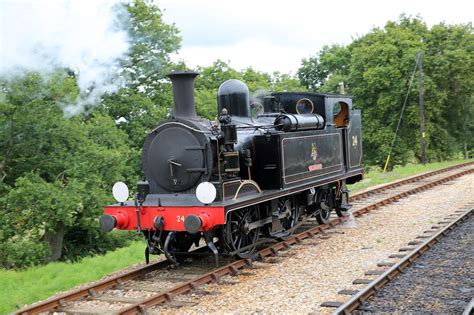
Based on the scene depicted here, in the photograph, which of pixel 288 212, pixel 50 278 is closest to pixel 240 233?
pixel 288 212

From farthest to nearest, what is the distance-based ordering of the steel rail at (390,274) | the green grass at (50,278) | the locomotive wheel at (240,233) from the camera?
the locomotive wheel at (240,233) → the green grass at (50,278) → the steel rail at (390,274)

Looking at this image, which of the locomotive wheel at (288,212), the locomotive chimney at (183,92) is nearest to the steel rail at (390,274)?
the locomotive wheel at (288,212)

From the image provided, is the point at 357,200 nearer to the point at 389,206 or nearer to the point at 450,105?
the point at 389,206

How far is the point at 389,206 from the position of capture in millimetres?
12992

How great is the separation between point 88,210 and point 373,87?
2071 centimetres

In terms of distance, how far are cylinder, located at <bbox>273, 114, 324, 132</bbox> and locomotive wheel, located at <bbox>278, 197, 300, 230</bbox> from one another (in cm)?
121

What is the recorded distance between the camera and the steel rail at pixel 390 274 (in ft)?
17.9

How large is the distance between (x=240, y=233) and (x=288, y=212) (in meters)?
1.53

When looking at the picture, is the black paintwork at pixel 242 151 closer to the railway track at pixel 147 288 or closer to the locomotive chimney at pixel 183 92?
the locomotive chimney at pixel 183 92

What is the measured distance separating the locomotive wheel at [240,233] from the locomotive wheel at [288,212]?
2.86ft

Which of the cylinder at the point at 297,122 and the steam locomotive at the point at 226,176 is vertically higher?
the cylinder at the point at 297,122

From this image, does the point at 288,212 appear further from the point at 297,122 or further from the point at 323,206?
the point at 323,206

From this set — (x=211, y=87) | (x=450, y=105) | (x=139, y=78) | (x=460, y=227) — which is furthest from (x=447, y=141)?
(x=460, y=227)

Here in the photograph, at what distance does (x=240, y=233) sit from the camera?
7977mm
